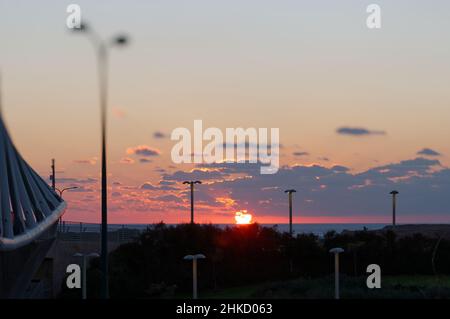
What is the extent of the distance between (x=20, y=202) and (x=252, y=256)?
29807mm

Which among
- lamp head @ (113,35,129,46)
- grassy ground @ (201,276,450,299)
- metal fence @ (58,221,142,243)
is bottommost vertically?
grassy ground @ (201,276,450,299)

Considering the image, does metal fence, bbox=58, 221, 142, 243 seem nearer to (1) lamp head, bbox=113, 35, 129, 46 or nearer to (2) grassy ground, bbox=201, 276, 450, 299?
(2) grassy ground, bbox=201, 276, 450, 299

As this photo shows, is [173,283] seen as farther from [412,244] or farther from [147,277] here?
[412,244]

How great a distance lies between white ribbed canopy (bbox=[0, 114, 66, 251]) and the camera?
1085 inches

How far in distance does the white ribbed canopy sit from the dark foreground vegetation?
1893 cm

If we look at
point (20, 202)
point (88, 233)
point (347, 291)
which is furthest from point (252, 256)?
point (20, 202)

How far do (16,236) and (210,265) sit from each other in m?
30.6

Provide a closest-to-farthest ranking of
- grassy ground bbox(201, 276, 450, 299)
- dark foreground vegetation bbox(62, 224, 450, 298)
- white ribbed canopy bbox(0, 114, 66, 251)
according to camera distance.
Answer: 1. white ribbed canopy bbox(0, 114, 66, 251)
2. grassy ground bbox(201, 276, 450, 299)
3. dark foreground vegetation bbox(62, 224, 450, 298)

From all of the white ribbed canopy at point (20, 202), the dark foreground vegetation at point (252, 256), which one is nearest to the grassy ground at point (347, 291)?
the dark foreground vegetation at point (252, 256)

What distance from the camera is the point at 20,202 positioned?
101 feet

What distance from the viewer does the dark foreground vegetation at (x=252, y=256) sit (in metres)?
55.8

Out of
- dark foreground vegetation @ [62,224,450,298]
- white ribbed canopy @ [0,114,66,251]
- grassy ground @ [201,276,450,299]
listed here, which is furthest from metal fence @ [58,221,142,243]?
white ribbed canopy @ [0,114,66,251]

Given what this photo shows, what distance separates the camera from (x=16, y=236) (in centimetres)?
2748

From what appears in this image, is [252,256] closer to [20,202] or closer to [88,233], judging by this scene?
[88,233]
